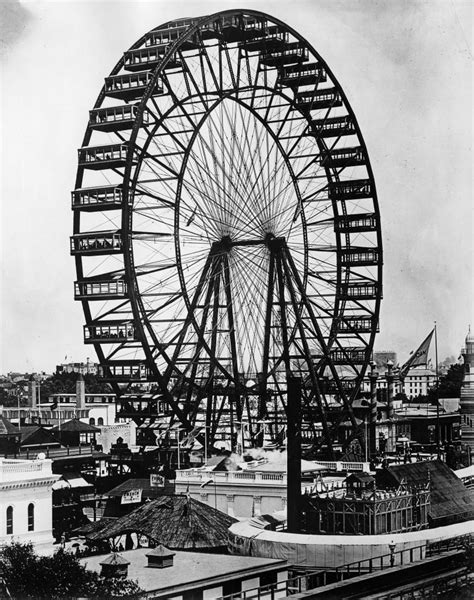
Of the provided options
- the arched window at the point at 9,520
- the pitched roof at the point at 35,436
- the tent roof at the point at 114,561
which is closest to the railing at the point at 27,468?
the arched window at the point at 9,520

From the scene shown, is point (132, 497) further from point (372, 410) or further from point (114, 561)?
point (114, 561)

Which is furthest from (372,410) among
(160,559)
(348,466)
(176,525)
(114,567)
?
(114,567)

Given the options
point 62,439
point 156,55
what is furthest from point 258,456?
point 62,439

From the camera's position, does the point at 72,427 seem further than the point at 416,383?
No

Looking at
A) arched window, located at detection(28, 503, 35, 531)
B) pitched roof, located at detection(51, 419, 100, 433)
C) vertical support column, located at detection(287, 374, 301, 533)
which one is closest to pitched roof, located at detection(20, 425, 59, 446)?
pitched roof, located at detection(51, 419, 100, 433)

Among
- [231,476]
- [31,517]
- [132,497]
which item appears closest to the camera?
[31,517]

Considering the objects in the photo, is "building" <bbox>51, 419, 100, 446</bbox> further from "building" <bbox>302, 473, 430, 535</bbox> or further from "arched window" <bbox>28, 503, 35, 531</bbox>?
"building" <bbox>302, 473, 430, 535</bbox>

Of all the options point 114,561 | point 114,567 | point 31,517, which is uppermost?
point 114,561

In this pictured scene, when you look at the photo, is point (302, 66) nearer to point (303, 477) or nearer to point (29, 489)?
point (303, 477)
